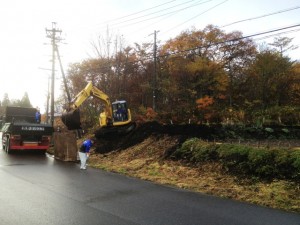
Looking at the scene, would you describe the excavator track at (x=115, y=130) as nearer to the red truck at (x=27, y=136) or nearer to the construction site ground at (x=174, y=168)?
the construction site ground at (x=174, y=168)

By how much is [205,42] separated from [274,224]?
3472 cm

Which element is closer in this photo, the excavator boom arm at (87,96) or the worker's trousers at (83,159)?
the worker's trousers at (83,159)

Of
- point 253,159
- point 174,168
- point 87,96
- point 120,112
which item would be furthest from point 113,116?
point 253,159

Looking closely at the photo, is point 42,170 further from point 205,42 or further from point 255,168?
point 205,42

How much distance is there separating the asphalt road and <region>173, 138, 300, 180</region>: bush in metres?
2.44

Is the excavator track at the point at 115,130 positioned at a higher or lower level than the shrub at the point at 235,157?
higher

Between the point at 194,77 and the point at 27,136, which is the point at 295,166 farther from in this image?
the point at 194,77

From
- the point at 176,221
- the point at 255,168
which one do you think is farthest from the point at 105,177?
the point at 176,221

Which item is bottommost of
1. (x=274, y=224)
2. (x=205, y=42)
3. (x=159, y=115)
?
(x=274, y=224)

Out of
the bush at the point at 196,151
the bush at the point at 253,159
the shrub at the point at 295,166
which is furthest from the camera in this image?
the bush at the point at 196,151

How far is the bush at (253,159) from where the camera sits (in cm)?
1097

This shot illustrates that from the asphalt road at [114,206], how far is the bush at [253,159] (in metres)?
2.44

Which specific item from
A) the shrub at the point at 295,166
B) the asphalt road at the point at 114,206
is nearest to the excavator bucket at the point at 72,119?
the asphalt road at the point at 114,206

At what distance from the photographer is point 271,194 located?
386 inches
